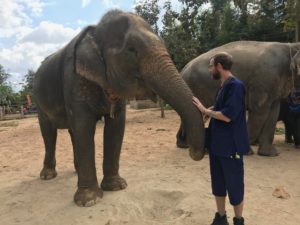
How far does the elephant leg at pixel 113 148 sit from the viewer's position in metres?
5.89

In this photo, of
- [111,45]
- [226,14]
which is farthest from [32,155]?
[226,14]

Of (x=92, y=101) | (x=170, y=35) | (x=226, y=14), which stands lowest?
(x=92, y=101)

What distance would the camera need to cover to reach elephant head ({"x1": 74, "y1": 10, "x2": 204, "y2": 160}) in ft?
13.2

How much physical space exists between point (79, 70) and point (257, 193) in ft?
9.31

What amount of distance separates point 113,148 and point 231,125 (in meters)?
2.39

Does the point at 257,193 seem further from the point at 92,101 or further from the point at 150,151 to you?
the point at 150,151

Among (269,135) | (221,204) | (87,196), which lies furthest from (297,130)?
(87,196)

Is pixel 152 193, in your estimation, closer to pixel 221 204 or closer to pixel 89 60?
pixel 221 204

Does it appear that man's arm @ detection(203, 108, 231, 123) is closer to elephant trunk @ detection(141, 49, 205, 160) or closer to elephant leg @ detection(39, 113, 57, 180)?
elephant trunk @ detection(141, 49, 205, 160)

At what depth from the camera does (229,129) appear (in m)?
4.03

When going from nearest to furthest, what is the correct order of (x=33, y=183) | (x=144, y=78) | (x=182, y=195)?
(x=144, y=78), (x=182, y=195), (x=33, y=183)

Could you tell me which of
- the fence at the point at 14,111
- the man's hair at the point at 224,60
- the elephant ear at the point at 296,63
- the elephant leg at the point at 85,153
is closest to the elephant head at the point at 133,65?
the man's hair at the point at 224,60

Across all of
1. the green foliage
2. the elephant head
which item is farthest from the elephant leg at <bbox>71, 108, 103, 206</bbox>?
the green foliage

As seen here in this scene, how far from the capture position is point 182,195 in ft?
→ 18.2
